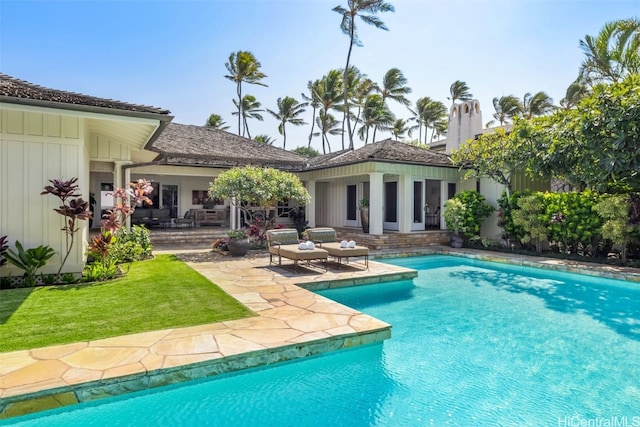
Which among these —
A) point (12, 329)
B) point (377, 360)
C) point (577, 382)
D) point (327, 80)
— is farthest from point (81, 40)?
point (327, 80)

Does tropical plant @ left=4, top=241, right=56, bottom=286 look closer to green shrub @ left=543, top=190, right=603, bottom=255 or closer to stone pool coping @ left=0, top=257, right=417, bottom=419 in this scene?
stone pool coping @ left=0, top=257, right=417, bottom=419

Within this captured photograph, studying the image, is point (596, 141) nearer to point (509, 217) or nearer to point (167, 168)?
point (509, 217)

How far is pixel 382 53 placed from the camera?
746 inches

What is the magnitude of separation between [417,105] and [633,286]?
38.1 meters

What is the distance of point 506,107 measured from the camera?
40031 millimetres

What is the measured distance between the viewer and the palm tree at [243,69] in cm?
3300

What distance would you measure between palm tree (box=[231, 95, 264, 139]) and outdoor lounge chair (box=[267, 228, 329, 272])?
3068cm

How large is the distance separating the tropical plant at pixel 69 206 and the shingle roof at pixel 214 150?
7.85 metres

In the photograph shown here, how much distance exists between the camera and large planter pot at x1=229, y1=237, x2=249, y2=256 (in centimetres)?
1156

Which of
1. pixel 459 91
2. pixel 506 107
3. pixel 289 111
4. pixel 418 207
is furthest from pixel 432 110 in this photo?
pixel 418 207

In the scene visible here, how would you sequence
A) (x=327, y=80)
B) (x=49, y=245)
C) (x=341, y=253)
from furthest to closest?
(x=327, y=80) < (x=341, y=253) < (x=49, y=245)

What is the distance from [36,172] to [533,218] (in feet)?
47.9

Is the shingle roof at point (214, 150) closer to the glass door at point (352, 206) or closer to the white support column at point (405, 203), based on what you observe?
the glass door at point (352, 206)

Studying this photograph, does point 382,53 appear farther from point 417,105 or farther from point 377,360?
point 417,105
